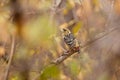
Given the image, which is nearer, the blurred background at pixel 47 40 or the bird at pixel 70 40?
the blurred background at pixel 47 40

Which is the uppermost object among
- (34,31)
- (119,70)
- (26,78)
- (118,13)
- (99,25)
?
(99,25)

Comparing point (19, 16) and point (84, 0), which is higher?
point (84, 0)

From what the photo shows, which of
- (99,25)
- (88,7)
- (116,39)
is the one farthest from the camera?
(99,25)

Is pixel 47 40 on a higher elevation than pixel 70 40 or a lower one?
lower

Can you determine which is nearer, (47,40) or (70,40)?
(47,40)

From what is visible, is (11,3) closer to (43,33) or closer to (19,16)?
(19,16)

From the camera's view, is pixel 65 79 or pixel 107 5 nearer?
pixel 107 5

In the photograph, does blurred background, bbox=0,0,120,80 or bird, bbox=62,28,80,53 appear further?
bird, bbox=62,28,80,53

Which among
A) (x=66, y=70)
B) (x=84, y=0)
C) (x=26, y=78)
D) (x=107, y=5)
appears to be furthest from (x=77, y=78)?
(x=26, y=78)
